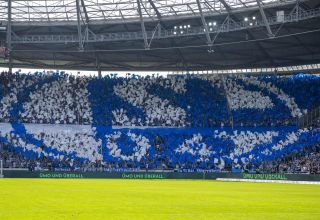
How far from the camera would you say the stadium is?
54.5 m

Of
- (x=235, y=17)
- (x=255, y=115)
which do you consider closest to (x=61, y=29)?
(x=235, y=17)

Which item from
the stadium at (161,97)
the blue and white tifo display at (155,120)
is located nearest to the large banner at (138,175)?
the stadium at (161,97)

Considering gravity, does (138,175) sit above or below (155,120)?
below

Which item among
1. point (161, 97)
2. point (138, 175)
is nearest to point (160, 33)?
point (161, 97)

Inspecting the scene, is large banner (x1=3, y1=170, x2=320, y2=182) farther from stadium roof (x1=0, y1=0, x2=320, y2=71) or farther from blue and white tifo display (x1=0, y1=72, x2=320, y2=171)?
stadium roof (x1=0, y1=0, x2=320, y2=71)

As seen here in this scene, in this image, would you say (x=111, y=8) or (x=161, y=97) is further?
(x=161, y=97)

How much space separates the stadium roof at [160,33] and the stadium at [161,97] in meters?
0.17

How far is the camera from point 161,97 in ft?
215

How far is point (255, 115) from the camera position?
62.7 m

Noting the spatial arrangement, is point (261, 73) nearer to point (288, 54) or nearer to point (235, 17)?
point (288, 54)

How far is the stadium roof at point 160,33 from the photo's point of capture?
2162 inches

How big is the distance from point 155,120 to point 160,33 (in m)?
10.3

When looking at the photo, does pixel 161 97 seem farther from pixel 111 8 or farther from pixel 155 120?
pixel 111 8

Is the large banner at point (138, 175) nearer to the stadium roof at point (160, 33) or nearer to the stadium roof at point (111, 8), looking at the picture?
the stadium roof at point (160, 33)
